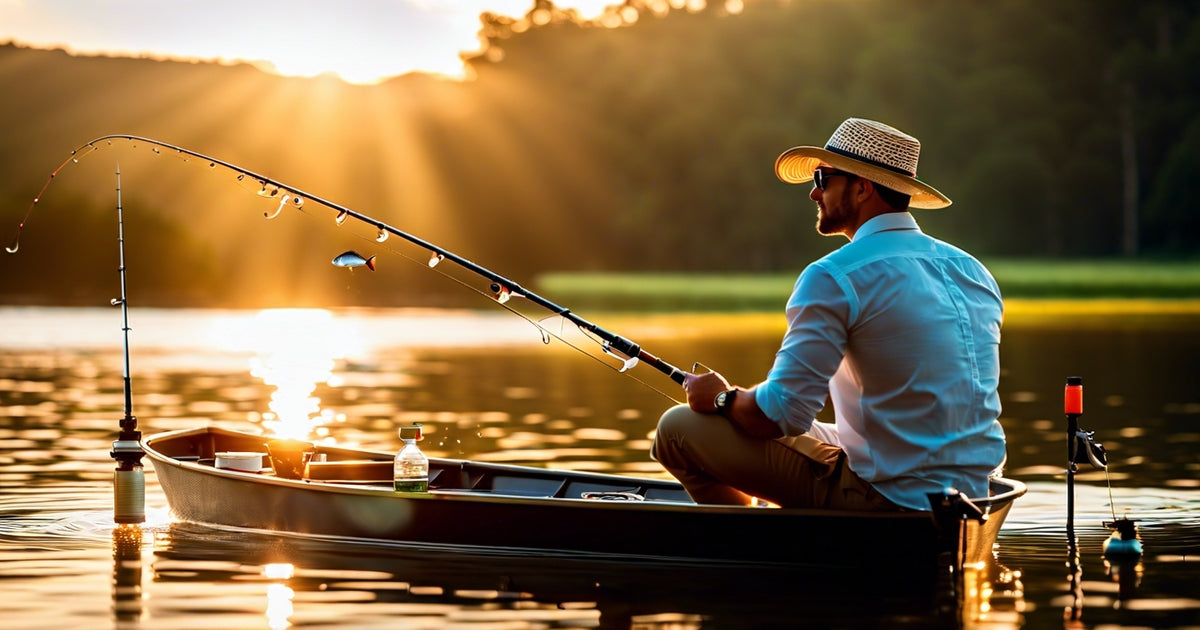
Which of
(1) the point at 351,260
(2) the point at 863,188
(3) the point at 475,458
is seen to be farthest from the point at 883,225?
(3) the point at 475,458

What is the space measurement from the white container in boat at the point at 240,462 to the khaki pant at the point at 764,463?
3.01 m

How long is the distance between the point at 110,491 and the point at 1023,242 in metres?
64.0

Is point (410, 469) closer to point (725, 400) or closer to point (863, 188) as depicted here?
point (725, 400)

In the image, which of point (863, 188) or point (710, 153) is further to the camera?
point (710, 153)

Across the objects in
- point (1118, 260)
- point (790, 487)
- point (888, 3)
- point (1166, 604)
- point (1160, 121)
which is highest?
point (888, 3)

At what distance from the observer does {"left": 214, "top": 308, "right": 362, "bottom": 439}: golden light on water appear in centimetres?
1585

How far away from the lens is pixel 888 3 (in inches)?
3310

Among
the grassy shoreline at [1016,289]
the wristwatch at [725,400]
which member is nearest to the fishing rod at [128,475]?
the wristwatch at [725,400]

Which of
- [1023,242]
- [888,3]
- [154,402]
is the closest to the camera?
[154,402]

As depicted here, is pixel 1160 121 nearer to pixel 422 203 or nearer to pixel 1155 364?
pixel 422 203

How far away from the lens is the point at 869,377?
237 inches

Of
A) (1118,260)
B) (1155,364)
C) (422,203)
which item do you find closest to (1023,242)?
(1118,260)

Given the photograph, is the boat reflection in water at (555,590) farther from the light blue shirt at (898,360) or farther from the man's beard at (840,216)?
the man's beard at (840,216)

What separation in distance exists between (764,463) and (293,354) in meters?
22.6
